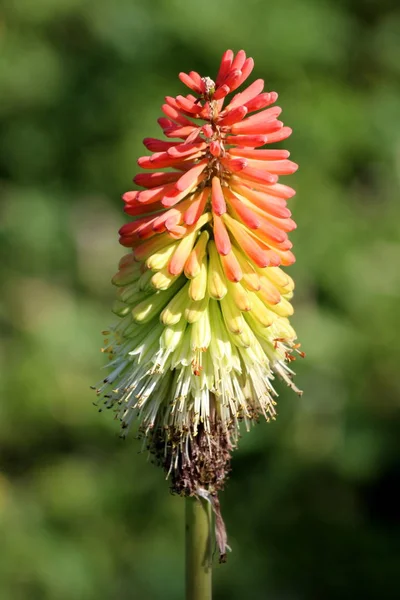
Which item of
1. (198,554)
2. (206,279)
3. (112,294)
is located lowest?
(198,554)

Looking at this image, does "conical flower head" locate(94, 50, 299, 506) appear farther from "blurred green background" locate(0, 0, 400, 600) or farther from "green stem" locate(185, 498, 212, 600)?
"blurred green background" locate(0, 0, 400, 600)

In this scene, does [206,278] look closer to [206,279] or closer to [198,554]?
[206,279]

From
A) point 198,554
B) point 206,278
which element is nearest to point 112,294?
point 206,278

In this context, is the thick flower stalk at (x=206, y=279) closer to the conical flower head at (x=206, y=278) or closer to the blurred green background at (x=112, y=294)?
the conical flower head at (x=206, y=278)

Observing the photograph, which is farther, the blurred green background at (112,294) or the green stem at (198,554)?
the blurred green background at (112,294)

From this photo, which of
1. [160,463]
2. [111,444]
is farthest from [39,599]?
[160,463]

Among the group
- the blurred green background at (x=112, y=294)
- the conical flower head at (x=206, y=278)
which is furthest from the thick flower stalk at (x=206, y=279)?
the blurred green background at (x=112, y=294)

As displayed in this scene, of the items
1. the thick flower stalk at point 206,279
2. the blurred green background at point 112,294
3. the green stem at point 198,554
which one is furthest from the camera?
the blurred green background at point 112,294
